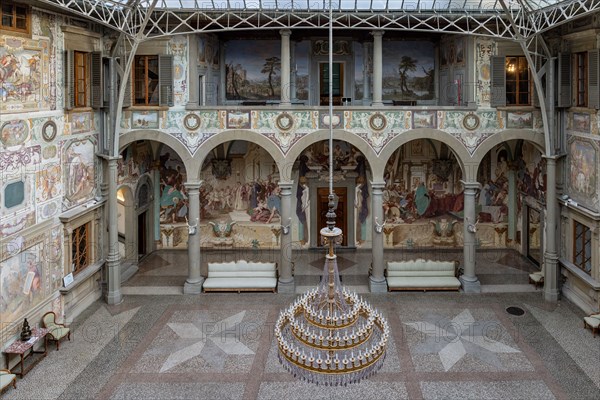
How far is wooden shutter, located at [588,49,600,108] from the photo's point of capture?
49.9ft

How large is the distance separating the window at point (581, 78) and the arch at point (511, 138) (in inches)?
64.2

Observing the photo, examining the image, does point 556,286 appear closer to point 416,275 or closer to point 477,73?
point 416,275

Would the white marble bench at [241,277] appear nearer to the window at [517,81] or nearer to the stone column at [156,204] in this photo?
the stone column at [156,204]

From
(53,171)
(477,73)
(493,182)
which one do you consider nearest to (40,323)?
(53,171)

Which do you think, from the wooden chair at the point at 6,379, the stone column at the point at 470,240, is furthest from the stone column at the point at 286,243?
the wooden chair at the point at 6,379

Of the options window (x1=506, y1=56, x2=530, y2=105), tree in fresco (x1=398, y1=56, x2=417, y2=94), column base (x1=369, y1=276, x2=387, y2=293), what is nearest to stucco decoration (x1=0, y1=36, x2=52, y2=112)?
column base (x1=369, y1=276, x2=387, y2=293)

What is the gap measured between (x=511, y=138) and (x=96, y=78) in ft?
45.0

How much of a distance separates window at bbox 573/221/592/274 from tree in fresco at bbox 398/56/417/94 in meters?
8.79

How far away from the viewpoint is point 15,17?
1297cm

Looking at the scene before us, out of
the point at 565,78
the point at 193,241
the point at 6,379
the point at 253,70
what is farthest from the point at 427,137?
the point at 6,379

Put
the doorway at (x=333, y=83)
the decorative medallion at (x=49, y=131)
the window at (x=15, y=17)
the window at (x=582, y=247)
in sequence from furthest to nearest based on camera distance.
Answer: the doorway at (x=333, y=83)
the window at (x=582, y=247)
the decorative medallion at (x=49, y=131)
the window at (x=15, y=17)

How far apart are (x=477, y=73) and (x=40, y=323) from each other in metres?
15.6

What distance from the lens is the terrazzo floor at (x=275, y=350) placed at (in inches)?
473

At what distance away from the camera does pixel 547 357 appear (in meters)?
13.5
